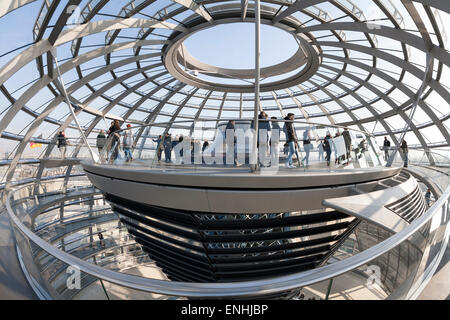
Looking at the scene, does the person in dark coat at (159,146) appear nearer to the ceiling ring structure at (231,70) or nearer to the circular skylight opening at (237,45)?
the ceiling ring structure at (231,70)

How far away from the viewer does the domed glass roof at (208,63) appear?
1145cm

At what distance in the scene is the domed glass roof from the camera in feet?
37.6

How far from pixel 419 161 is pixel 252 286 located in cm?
1651

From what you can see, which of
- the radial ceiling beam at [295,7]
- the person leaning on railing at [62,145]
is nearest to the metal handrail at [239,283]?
the radial ceiling beam at [295,7]

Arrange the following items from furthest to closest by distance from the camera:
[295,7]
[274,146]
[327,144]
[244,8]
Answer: [244,8]
[295,7]
[327,144]
[274,146]

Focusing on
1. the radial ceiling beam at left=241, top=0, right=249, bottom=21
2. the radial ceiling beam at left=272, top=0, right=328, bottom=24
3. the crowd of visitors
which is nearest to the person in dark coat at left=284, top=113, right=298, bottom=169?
the crowd of visitors

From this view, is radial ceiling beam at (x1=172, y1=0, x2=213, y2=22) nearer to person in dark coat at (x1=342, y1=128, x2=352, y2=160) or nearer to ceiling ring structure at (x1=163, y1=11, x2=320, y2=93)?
ceiling ring structure at (x1=163, y1=11, x2=320, y2=93)

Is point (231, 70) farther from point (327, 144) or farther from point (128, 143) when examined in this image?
point (327, 144)

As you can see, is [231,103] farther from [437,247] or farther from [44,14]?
[437,247]

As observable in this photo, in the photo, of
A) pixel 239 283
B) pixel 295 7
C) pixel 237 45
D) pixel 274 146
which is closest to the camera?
pixel 239 283

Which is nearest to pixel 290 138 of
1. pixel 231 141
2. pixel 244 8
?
pixel 231 141

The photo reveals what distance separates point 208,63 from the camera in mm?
22641

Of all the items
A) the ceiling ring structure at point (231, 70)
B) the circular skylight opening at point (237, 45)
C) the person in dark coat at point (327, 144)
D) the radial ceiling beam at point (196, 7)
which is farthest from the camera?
the circular skylight opening at point (237, 45)
